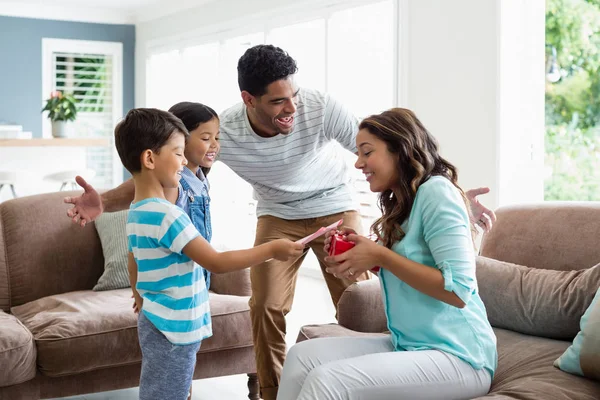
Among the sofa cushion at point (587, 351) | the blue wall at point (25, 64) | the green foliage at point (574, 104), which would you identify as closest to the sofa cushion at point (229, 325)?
the sofa cushion at point (587, 351)

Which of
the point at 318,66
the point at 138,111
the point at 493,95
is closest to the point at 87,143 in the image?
the point at 318,66

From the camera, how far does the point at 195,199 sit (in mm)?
2391

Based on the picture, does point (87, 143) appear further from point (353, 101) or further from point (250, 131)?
point (250, 131)

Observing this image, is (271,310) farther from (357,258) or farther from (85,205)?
(357,258)

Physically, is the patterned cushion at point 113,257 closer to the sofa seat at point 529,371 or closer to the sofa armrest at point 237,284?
the sofa armrest at point 237,284

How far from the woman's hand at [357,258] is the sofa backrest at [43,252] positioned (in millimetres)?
1841

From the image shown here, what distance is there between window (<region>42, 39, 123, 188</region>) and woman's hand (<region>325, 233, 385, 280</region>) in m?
8.87

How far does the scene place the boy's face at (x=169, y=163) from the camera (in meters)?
2.01

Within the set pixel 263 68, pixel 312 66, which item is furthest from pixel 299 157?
pixel 312 66

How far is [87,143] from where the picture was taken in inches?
310

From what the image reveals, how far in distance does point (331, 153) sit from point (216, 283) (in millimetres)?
881

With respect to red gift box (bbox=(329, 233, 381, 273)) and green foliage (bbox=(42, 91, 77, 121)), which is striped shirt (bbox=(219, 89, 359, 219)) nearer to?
red gift box (bbox=(329, 233, 381, 273))

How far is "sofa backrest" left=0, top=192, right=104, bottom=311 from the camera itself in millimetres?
3318

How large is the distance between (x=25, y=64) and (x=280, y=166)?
26.3ft
